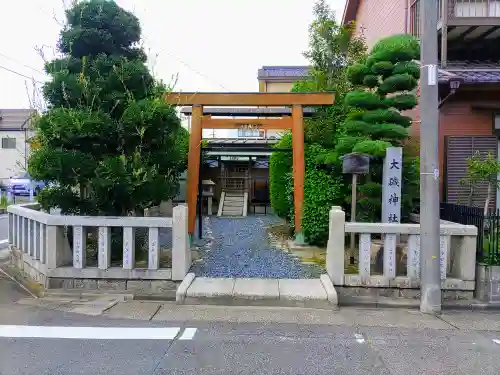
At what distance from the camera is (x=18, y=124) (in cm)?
3456

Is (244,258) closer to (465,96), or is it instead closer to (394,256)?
(394,256)

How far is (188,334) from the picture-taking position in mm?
4715

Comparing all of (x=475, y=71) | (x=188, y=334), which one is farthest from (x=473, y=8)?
(x=188, y=334)

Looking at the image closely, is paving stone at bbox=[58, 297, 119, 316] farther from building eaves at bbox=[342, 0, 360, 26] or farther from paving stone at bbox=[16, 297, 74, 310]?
building eaves at bbox=[342, 0, 360, 26]

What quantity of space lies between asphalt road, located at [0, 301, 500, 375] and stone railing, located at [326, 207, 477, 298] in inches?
37.7

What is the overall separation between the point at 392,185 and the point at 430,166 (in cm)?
162

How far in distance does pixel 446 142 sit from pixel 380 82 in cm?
237

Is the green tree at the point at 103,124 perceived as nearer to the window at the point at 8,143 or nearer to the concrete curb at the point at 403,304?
the concrete curb at the point at 403,304

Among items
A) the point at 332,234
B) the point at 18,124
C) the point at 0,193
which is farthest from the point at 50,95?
the point at 18,124

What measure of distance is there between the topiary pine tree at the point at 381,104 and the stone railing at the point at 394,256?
178 cm

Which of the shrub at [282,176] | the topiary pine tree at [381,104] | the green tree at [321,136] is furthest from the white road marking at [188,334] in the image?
the shrub at [282,176]

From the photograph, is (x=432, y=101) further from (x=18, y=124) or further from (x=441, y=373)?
(x=18, y=124)

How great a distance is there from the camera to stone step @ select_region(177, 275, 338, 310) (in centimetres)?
582

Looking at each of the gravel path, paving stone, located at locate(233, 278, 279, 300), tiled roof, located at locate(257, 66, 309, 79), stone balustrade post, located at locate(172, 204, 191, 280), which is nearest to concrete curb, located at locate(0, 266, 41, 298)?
stone balustrade post, located at locate(172, 204, 191, 280)
